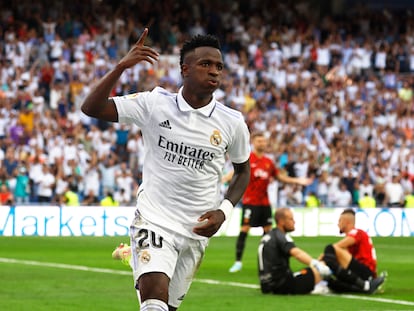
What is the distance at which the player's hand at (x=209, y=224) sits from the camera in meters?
7.48

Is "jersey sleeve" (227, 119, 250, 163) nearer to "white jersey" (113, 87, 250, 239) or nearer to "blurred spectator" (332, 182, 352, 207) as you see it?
"white jersey" (113, 87, 250, 239)

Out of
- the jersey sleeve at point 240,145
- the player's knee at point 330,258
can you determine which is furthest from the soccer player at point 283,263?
the jersey sleeve at point 240,145

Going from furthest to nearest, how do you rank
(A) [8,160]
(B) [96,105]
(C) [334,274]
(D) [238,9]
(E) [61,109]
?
(D) [238,9]
(E) [61,109]
(A) [8,160]
(C) [334,274]
(B) [96,105]

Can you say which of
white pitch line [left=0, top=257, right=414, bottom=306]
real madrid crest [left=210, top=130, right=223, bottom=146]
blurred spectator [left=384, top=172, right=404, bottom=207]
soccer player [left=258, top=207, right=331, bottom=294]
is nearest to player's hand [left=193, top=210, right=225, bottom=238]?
real madrid crest [left=210, top=130, right=223, bottom=146]

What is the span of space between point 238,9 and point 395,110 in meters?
7.48

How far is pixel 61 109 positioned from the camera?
1282 inches

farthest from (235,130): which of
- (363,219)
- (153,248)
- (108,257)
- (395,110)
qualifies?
(395,110)

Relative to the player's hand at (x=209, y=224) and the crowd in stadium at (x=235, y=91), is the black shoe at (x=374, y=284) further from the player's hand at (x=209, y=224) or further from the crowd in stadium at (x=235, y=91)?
the crowd in stadium at (x=235, y=91)

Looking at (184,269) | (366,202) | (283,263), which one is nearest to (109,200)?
(366,202)

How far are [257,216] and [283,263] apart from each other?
4.32 metres

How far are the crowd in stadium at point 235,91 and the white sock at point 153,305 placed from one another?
22.3 meters

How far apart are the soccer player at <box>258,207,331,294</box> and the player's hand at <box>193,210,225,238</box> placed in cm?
640

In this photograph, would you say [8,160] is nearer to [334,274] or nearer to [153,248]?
[334,274]

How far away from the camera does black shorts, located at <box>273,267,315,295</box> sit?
1461cm
